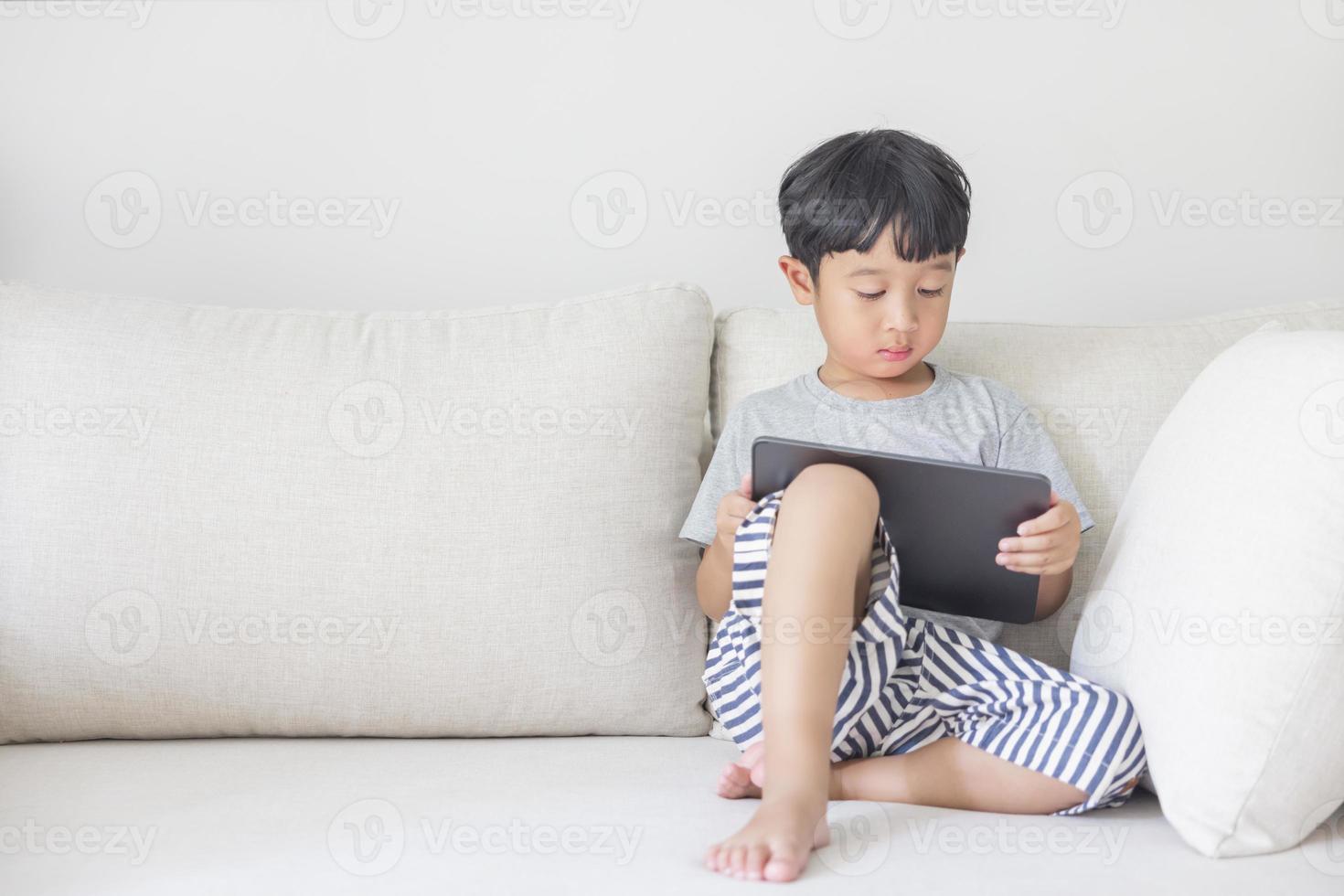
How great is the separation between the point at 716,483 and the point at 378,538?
15.5 inches

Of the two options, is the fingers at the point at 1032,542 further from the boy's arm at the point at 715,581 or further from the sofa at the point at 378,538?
the boy's arm at the point at 715,581

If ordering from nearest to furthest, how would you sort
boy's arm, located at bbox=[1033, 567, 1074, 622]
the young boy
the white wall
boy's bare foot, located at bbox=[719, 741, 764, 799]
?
the young boy < boy's bare foot, located at bbox=[719, 741, 764, 799] < boy's arm, located at bbox=[1033, 567, 1074, 622] < the white wall

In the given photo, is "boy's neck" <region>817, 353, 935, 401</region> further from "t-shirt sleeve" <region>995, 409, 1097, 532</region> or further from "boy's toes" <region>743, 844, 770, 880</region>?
"boy's toes" <region>743, 844, 770, 880</region>

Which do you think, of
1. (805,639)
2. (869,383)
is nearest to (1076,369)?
(869,383)

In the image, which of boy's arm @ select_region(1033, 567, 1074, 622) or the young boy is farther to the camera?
boy's arm @ select_region(1033, 567, 1074, 622)

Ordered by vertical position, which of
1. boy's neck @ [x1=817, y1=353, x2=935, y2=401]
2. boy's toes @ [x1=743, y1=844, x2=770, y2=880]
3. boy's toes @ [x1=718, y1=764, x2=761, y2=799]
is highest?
boy's neck @ [x1=817, y1=353, x2=935, y2=401]

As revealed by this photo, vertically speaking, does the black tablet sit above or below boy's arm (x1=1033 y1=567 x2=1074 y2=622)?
above

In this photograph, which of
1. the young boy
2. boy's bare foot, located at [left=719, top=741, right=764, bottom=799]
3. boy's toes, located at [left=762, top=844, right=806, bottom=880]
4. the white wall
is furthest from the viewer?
the white wall

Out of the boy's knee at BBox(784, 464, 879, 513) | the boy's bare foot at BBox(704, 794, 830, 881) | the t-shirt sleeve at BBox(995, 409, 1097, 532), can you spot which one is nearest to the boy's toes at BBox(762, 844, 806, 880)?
the boy's bare foot at BBox(704, 794, 830, 881)

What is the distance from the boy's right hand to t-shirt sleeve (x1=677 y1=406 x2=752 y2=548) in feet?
0.37

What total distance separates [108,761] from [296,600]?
250 millimetres

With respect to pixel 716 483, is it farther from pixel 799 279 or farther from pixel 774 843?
pixel 774 843

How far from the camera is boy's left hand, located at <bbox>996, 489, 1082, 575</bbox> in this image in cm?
113

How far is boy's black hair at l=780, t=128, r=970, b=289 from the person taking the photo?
1.33 metres
